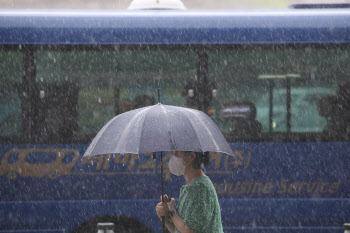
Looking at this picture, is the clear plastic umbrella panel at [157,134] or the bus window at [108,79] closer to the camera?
the clear plastic umbrella panel at [157,134]

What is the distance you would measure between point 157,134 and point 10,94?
4.23 meters

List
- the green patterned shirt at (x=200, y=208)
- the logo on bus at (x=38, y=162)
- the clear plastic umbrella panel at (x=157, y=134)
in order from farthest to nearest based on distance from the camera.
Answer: the logo on bus at (x=38, y=162) < the clear plastic umbrella panel at (x=157, y=134) < the green patterned shirt at (x=200, y=208)

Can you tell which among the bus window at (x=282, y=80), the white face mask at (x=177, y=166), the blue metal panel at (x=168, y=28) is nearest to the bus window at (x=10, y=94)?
the blue metal panel at (x=168, y=28)

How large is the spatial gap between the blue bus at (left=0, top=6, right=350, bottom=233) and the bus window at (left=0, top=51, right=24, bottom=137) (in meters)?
0.02

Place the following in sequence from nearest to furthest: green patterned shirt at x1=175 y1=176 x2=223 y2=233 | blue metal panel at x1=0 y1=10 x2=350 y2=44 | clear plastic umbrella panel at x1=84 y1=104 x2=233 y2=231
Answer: green patterned shirt at x1=175 y1=176 x2=223 y2=233
clear plastic umbrella panel at x1=84 y1=104 x2=233 y2=231
blue metal panel at x1=0 y1=10 x2=350 y2=44

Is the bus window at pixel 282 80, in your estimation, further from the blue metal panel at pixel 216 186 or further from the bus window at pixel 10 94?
the bus window at pixel 10 94

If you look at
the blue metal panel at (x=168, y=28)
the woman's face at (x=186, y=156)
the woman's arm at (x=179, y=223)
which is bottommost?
the woman's arm at (x=179, y=223)

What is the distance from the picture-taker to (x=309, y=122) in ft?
Answer: 27.1

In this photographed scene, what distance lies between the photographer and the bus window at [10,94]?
8039 millimetres

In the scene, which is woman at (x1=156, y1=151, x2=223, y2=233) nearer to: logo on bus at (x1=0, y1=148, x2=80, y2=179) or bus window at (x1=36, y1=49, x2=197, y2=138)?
bus window at (x1=36, y1=49, x2=197, y2=138)

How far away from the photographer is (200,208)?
4.07m

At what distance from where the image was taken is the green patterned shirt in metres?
4.05

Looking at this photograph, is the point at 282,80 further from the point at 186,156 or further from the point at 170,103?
the point at 186,156

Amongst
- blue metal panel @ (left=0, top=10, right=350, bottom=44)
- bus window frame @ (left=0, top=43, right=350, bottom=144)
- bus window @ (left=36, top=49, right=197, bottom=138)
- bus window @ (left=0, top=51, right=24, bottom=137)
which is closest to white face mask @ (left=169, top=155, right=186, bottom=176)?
bus window @ (left=36, top=49, right=197, bottom=138)
